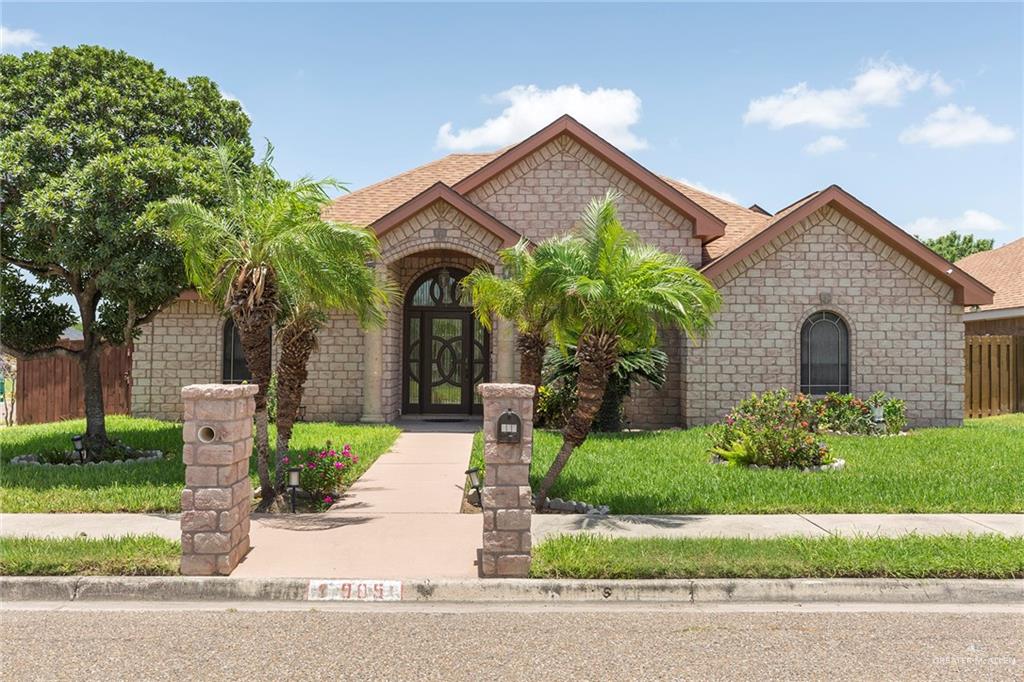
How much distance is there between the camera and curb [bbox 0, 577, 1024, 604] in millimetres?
6387

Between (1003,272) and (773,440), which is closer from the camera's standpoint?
(773,440)

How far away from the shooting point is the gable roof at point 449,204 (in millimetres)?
16875

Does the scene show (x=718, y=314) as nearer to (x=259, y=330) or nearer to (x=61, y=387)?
(x=259, y=330)

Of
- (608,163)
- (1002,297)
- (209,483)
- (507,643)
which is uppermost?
(608,163)

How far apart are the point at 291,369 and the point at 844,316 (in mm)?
12629

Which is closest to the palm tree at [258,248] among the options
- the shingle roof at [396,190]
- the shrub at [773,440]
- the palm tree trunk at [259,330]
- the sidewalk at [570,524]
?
the palm tree trunk at [259,330]

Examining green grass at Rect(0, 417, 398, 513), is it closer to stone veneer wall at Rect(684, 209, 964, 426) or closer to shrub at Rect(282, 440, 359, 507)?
shrub at Rect(282, 440, 359, 507)

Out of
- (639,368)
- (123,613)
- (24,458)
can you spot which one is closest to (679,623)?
(123,613)

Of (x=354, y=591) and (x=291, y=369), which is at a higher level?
(x=291, y=369)

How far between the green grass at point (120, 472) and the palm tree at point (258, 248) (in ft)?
5.78

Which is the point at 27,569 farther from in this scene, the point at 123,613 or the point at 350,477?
the point at 350,477

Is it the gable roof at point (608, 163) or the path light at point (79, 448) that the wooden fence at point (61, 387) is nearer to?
the path light at point (79, 448)

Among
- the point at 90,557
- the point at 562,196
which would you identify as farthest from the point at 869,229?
the point at 90,557

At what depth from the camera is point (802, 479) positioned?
34.8 feet
